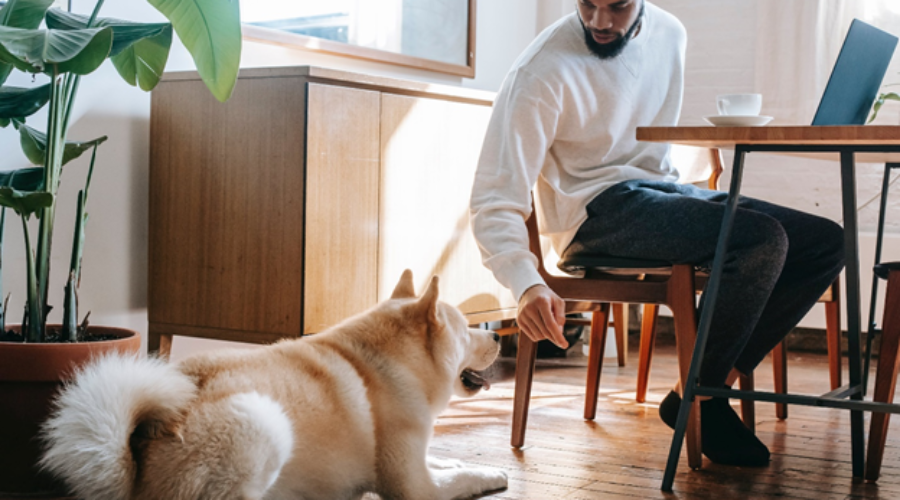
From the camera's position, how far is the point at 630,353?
4.12m

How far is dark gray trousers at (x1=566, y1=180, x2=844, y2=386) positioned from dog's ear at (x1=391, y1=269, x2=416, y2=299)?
1.41 ft

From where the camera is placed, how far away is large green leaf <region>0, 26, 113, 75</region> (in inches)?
63.6

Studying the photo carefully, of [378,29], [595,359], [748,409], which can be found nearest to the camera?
[748,409]

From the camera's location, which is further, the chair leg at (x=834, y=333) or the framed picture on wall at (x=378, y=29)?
the framed picture on wall at (x=378, y=29)

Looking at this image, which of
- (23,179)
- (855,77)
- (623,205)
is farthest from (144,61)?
(855,77)

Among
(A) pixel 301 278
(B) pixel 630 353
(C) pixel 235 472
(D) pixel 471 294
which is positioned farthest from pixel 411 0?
(C) pixel 235 472

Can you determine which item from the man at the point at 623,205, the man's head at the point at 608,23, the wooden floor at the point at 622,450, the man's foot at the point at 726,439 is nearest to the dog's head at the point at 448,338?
the man at the point at 623,205

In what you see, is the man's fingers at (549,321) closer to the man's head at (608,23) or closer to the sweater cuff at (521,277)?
the sweater cuff at (521,277)

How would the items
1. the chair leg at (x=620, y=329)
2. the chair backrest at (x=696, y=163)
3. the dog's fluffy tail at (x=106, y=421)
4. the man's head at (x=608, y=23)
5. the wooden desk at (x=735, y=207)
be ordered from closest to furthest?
the dog's fluffy tail at (x=106, y=421) → the wooden desk at (x=735, y=207) → the man's head at (x=608, y=23) → the chair backrest at (x=696, y=163) → the chair leg at (x=620, y=329)

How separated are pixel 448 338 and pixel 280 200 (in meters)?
0.81

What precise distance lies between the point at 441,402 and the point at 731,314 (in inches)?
24.4

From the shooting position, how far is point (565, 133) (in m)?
2.25

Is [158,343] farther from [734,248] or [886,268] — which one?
[886,268]

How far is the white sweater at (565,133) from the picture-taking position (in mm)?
2031
